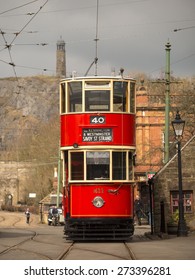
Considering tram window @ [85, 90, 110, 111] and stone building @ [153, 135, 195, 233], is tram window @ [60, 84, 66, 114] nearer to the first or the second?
tram window @ [85, 90, 110, 111]

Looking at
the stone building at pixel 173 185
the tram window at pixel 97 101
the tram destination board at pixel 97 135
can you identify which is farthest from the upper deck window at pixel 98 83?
the stone building at pixel 173 185

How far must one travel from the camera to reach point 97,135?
81.1ft

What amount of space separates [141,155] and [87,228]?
32.1 meters

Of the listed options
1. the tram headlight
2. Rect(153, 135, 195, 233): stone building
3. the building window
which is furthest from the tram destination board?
the building window

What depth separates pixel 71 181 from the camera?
25031mm

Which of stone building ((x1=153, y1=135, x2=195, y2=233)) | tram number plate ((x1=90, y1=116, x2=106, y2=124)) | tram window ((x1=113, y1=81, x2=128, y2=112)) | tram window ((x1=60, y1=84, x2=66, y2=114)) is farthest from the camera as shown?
stone building ((x1=153, y1=135, x2=195, y2=233))

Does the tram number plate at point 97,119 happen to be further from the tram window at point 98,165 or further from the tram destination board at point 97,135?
the tram window at point 98,165

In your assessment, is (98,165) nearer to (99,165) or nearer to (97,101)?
(99,165)

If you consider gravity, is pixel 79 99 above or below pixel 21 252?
above

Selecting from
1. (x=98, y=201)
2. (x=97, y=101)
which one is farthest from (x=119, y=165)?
(x=97, y=101)

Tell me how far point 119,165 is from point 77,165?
1.26 meters

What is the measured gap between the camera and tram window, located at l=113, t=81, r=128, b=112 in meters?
25.0
